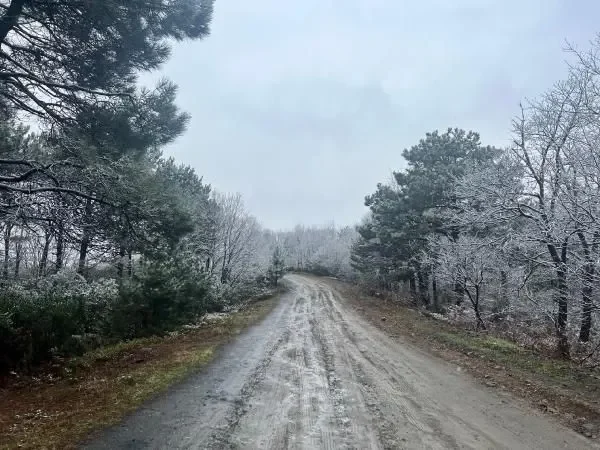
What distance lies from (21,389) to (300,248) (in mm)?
83815

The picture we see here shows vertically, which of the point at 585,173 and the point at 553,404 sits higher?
the point at 585,173

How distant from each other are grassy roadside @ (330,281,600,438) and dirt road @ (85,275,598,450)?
0.48 meters

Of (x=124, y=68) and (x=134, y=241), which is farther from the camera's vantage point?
(x=134, y=241)

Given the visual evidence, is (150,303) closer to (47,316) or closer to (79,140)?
(47,316)

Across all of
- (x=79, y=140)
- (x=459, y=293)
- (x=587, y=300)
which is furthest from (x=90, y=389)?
(x=459, y=293)

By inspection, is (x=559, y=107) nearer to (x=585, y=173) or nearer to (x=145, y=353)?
(x=585, y=173)

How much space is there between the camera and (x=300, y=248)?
91375 mm

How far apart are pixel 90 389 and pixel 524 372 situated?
28.9 feet

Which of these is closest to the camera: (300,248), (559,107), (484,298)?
(559,107)

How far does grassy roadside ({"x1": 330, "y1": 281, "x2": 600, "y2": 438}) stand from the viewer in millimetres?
6973

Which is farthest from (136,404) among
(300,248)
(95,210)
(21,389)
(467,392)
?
(300,248)

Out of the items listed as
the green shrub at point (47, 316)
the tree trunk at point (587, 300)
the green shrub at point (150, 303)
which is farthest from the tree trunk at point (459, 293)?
the green shrub at point (47, 316)

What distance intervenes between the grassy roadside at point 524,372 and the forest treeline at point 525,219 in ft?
4.44

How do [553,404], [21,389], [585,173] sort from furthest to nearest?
1. [585,173]
2. [21,389]
3. [553,404]
